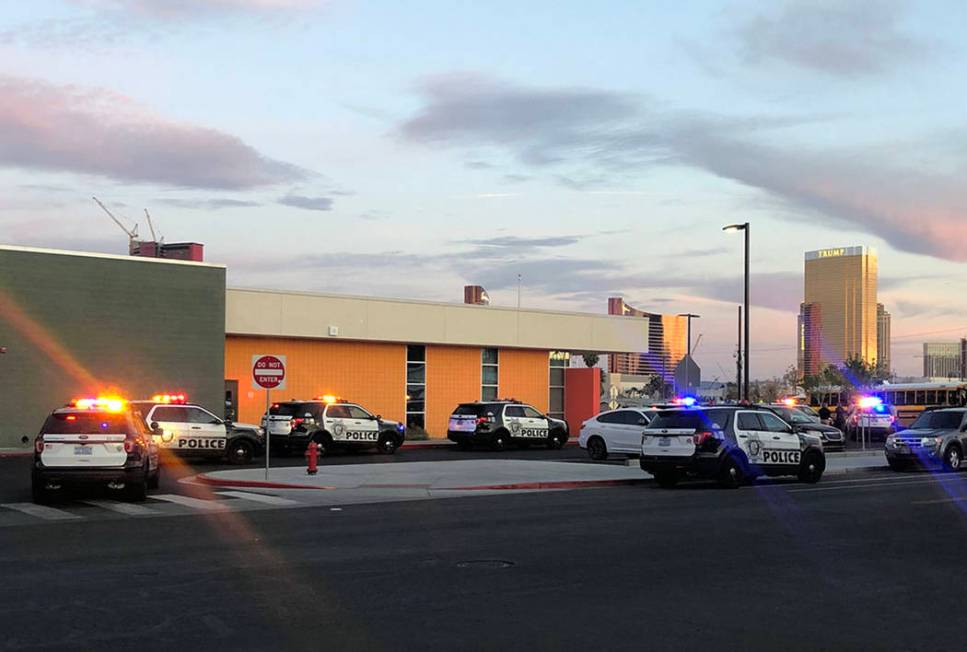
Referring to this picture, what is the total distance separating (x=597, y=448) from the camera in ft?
111

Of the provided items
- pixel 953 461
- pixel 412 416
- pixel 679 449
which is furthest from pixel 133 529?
pixel 412 416

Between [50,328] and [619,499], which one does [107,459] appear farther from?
[50,328]

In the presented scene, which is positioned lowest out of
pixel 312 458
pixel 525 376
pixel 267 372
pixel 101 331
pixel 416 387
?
pixel 312 458

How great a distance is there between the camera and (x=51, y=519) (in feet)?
55.7

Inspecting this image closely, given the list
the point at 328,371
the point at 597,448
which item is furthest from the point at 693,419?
the point at 328,371

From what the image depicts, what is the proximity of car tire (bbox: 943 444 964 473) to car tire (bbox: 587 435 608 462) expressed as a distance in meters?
9.15

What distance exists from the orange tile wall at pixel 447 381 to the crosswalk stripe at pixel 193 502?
91.7 feet

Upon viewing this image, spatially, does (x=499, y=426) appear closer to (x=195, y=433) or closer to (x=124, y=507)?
(x=195, y=433)

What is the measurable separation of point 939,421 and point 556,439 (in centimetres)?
1455

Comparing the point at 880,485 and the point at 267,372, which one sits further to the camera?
the point at 880,485

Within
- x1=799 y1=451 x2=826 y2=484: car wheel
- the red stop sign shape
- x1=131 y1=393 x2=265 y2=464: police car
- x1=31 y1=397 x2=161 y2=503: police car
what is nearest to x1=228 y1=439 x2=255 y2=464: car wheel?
x1=131 y1=393 x2=265 y2=464: police car

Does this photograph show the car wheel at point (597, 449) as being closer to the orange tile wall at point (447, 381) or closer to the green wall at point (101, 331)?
the green wall at point (101, 331)

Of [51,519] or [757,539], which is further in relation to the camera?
[51,519]

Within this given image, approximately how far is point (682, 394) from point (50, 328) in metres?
21.4
